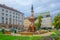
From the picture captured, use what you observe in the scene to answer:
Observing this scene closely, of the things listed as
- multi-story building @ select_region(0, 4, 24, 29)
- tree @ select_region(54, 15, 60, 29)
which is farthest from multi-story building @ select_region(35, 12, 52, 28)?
tree @ select_region(54, 15, 60, 29)

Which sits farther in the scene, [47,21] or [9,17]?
[47,21]

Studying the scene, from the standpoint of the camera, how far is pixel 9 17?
7650cm

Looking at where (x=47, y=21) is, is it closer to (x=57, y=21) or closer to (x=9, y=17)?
(x=9, y=17)

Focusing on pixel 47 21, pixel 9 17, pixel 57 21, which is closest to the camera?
pixel 57 21

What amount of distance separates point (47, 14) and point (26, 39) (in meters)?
80.6

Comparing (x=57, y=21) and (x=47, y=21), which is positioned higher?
(x=57, y=21)

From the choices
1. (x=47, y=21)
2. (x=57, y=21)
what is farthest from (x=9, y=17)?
(x=57, y=21)

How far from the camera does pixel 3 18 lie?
72250mm

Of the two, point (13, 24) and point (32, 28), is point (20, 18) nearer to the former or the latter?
point (13, 24)

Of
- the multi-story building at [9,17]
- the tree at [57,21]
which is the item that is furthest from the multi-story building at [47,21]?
the tree at [57,21]

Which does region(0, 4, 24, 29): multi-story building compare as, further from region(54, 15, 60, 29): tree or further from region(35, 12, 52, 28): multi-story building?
region(54, 15, 60, 29): tree

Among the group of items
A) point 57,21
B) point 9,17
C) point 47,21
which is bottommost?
point 47,21

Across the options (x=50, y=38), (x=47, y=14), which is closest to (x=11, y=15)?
(x=47, y=14)

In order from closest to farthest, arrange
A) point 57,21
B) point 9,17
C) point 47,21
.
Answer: point 57,21 < point 9,17 < point 47,21
